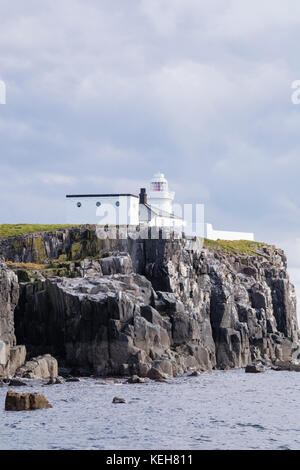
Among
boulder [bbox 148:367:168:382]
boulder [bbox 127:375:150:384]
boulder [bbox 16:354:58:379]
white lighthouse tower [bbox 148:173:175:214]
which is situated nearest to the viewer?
boulder [bbox 127:375:150:384]

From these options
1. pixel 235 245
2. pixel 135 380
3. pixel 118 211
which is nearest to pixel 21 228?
pixel 118 211

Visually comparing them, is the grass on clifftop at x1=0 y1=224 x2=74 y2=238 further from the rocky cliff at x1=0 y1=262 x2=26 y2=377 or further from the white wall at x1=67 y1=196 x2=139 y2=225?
the rocky cliff at x1=0 y1=262 x2=26 y2=377

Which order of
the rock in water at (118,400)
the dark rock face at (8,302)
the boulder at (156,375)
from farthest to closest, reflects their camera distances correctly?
1. the dark rock face at (8,302)
2. the boulder at (156,375)
3. the rock in water at (118,400)

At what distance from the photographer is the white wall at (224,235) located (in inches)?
5792

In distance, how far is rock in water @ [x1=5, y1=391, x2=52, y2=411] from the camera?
4822 cm

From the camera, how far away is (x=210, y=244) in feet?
438

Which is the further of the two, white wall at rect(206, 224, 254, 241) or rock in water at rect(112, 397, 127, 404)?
white wall at rect(206, 224, 254, 241)

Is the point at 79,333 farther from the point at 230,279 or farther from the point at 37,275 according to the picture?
the point at 230,279

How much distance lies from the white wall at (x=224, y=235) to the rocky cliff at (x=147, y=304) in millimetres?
9557

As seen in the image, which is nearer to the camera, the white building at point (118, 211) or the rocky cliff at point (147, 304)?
the rocky cliff at point (147, 304)

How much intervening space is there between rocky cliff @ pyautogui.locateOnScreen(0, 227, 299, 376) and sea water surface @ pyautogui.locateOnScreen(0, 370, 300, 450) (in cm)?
755

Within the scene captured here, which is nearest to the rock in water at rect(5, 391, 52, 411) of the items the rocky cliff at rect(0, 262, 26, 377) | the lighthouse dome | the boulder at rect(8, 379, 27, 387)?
the boulder at rect(8, 379, 27, 387)

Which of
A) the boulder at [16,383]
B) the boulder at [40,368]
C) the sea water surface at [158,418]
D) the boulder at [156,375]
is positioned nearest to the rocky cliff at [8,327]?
the boulder at [40,368]

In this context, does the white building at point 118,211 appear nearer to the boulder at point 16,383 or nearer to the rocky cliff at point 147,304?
the rocky cliff at point 147,304
